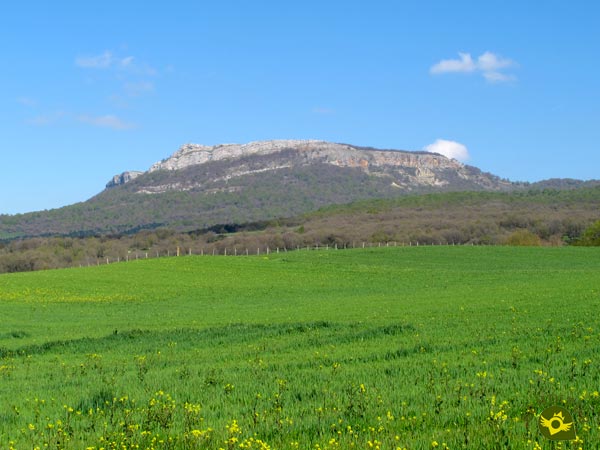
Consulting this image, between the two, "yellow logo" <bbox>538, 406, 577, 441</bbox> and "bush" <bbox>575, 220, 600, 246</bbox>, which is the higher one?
"bush" <bbox>575, 220, 600, 246</bbox>

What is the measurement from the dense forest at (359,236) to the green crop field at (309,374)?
62882mm

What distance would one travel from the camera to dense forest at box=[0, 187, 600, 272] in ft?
304

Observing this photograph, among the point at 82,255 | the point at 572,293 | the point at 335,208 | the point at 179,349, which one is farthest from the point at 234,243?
the point at 179,349

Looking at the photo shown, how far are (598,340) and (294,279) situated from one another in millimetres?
39141

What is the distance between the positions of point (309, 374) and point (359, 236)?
301ft

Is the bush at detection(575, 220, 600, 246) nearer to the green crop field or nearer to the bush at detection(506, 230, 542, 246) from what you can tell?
the bush at detection(506, 230, 542, 246)

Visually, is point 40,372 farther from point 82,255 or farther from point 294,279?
point 82,255

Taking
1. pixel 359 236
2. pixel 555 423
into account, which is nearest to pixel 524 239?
pixel 359 236

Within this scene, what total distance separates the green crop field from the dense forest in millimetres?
62882

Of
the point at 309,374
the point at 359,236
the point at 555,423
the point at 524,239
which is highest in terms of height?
the point at 359,236

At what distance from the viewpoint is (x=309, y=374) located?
1180 centimetres

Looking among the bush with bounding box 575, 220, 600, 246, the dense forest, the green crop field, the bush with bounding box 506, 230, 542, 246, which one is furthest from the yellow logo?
the bush with bounding box 575, 220, 600, 246

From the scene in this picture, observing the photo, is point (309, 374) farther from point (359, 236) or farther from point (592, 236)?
point (359, 236)

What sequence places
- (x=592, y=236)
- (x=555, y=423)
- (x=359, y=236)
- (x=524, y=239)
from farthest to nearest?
1. (x=359, y=236)
2. (x=524, y=239)
3. (x=592, y=236)
4. (x=555, y=423)
